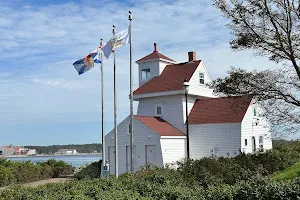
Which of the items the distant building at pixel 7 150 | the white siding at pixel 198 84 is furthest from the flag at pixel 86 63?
the distant building at pixel 7 150

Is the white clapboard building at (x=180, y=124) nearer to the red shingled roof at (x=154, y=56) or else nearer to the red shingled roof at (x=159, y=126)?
the red shingled roof at (x=159, y=126)

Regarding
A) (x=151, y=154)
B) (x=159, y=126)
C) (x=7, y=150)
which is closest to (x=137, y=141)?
(x=151, y=154)

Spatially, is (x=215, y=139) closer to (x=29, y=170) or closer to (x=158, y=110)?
(x=158, y=110)

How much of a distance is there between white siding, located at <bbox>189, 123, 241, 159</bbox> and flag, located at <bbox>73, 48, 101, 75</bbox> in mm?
10049

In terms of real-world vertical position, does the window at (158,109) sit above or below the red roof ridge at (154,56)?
below

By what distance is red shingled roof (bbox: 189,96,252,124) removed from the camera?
31.4 meters

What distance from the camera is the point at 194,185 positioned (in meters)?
15.1

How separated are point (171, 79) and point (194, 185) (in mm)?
21268

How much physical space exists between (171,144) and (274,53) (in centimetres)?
1241

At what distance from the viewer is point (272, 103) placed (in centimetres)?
2216

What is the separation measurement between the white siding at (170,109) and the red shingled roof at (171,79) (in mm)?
795

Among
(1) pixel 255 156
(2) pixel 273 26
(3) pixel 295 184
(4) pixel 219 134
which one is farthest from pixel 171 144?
(3) pixel 295 184

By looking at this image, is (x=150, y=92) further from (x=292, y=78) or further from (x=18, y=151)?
(x=18, y=151)

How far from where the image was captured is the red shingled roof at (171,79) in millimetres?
34812
